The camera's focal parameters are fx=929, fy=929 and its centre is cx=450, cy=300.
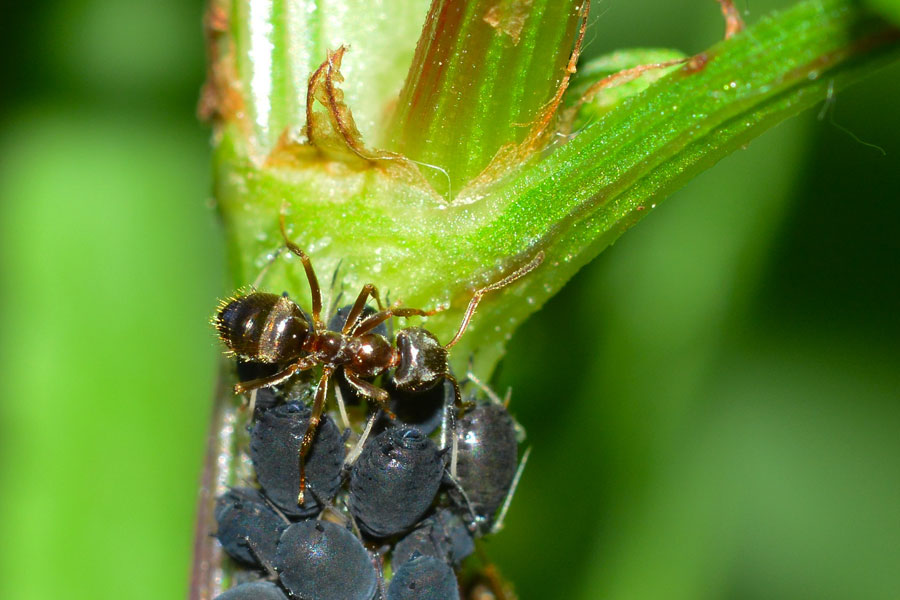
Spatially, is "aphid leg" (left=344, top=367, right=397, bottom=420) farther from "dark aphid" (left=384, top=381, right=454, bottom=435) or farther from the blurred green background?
the blurred green background

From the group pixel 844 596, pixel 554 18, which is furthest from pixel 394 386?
pixel 844 596

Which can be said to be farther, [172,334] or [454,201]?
[172,334]

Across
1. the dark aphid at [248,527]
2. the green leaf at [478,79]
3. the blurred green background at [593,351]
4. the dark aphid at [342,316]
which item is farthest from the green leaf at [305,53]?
the blurred green background at [593,351]

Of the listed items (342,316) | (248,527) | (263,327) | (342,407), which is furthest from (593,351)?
(248,527)

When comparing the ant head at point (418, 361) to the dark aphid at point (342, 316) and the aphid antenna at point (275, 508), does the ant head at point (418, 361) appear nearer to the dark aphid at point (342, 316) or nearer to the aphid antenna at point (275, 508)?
the dark aphid at point (342, 316)

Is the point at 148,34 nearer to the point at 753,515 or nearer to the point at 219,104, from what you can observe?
the point at 219,104

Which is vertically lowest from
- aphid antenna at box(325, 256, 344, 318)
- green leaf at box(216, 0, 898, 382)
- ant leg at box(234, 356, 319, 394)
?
ant leg at box(234, 356, 319, 394)

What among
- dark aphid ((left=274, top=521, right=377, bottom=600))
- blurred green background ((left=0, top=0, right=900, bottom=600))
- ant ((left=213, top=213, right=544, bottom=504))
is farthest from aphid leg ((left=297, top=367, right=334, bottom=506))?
blurred green background ((left=0, top=0, right=900, bottom=600))
